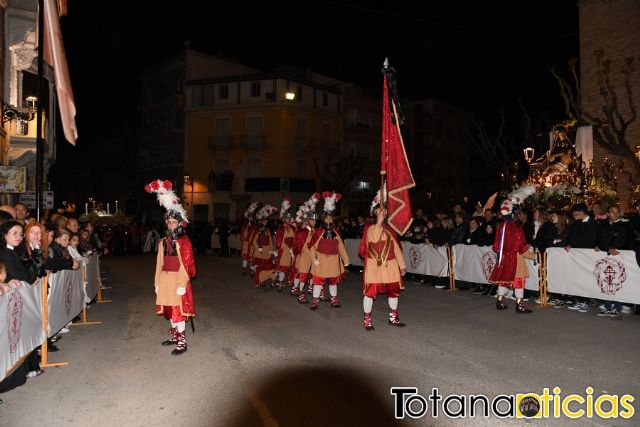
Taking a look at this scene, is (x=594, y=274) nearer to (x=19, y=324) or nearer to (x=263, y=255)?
(x=263, y=255)

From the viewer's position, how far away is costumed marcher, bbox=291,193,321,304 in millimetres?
12078

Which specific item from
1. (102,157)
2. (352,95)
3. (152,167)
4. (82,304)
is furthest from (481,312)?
(102,157)

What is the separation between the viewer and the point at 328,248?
35.4 feet

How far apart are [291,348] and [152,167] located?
154ft

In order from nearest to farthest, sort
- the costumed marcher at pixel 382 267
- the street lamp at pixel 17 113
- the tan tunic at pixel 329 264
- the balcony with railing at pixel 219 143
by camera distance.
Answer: the costumed marcher at pixel 382 267 → the tan tunic at pixel 329 264 → the street lamp at pixel 17 113 → the balcony with railing at pixel 219 143

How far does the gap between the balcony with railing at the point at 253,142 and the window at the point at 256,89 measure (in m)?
3.63

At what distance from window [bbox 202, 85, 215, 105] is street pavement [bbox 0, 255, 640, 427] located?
123 ft

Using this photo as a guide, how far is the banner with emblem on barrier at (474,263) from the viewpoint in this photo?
1241cm

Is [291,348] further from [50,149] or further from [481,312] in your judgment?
[50,149]

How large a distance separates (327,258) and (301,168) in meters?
36.6

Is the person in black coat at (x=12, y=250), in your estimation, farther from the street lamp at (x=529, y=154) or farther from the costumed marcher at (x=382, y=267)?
the street lamp at (x=529, y=154)

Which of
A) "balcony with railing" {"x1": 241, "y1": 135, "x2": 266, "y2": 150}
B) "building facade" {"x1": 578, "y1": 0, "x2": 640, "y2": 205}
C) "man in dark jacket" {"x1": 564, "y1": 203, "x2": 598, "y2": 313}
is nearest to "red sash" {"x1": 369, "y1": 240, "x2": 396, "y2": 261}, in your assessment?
"man in dark jacket" {"x1": 564, "y1": 203, "x2": 598, "y2": 313}

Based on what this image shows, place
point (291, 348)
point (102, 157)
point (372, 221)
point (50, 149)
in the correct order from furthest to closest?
point (102, 157)
point (50, 149)
point (372, 221)
point (291, 348)

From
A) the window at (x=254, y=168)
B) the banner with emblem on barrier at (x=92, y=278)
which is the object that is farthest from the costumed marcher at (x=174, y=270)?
the window at (x=254, y=168)
